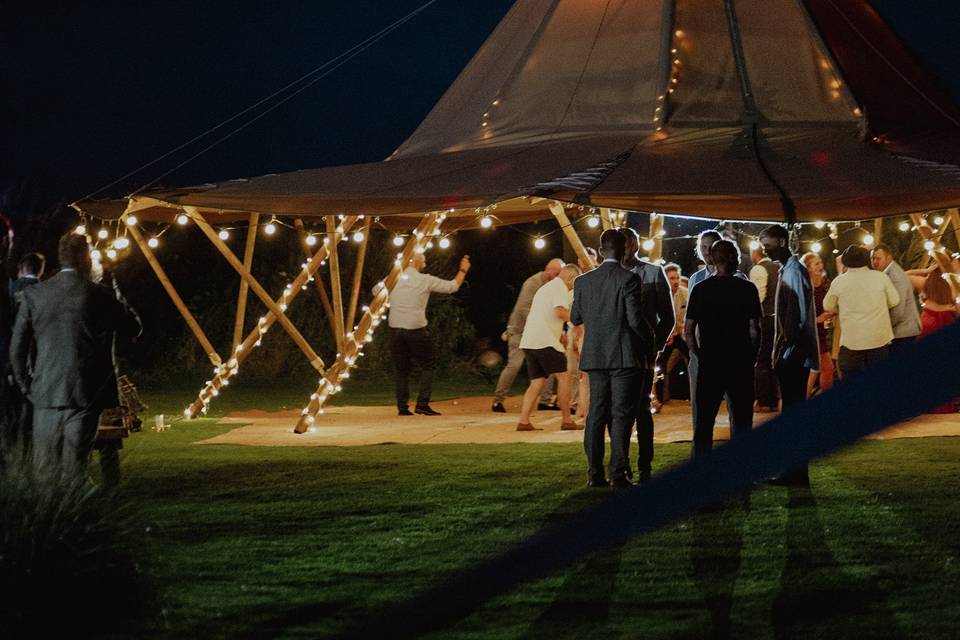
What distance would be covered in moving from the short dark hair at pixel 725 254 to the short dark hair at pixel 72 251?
3777 mm

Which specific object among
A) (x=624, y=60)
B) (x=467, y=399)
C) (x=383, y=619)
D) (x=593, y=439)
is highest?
(x=624, y=60)

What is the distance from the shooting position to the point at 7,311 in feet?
21.5

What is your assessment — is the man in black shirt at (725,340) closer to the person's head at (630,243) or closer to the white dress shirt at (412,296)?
the person's head at (630,243)

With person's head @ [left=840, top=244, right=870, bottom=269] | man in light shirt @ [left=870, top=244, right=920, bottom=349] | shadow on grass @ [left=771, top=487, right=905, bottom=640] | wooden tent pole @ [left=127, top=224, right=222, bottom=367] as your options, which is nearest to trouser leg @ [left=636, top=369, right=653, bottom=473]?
shadow on grass @ [left=771, top=487, right=905, bottom=640]

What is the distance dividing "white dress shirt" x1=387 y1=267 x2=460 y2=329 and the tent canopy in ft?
4.97

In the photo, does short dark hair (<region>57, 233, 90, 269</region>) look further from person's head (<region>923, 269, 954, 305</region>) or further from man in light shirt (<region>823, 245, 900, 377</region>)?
person's head (<region>923, 269, 954, 305</region>)

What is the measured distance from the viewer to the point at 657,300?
896 centimetres

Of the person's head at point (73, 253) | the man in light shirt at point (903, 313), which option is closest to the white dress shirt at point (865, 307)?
A: the man in light shirt at point (903, 313)

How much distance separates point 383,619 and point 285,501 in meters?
6.43

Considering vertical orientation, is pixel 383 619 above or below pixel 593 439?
above

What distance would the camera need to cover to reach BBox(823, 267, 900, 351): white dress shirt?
1085 centimetres

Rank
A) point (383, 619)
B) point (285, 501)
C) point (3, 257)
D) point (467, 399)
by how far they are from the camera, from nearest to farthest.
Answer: point (383, 619)
point (3, 257)
point (285, 501)
point (467, 399)

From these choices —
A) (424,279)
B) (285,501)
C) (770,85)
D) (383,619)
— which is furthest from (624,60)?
(383,619)

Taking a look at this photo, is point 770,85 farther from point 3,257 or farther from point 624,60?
point 3,257
